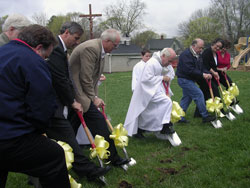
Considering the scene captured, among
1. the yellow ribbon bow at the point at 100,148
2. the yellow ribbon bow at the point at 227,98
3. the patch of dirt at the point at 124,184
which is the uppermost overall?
the yellow ribbon bow at the point at 100,148

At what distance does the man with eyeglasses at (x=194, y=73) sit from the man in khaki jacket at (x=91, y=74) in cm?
316

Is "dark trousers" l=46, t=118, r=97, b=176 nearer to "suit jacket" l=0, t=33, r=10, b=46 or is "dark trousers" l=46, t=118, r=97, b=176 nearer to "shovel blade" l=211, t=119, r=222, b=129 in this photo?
"suit jacket" l=0, t=33, r=10, b=46

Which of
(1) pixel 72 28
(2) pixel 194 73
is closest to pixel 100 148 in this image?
(1) pixel 72 28

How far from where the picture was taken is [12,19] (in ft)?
11.9

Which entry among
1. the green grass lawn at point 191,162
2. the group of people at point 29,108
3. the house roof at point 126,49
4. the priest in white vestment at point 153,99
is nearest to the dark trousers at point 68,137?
the green grass lawn at point 191,162

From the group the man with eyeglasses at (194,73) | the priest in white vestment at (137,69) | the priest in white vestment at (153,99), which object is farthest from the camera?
the priest in white vestment at (137,69)

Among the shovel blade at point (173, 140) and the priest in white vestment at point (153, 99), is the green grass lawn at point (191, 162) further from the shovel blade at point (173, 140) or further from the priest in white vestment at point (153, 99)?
the priest in white vestment at point (153, 99)

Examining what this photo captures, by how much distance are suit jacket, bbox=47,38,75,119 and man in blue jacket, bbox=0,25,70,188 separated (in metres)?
1.16

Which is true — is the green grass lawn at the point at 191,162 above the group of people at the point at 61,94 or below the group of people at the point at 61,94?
below

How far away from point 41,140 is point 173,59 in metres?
3.87

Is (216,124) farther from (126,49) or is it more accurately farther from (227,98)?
(126,49)

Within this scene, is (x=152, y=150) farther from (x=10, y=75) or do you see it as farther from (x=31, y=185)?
(x=10, y=75)

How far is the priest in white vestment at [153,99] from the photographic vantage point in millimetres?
5637

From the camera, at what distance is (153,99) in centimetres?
572
